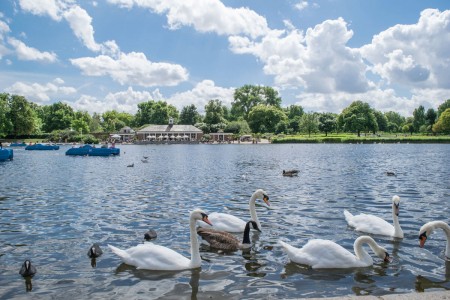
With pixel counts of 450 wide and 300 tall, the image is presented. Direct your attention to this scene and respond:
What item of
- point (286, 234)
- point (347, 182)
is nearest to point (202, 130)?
point (347, 182)

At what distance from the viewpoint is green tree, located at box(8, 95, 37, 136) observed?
121750 mm

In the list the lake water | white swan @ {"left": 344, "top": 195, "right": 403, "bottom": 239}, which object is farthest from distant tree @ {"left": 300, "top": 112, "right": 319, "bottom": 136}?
white swan @ {"left": 344, "top": 195, "right": 403, "bottom": 239}

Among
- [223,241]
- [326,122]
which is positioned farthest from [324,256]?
[326,122]

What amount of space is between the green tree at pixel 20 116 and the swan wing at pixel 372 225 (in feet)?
420

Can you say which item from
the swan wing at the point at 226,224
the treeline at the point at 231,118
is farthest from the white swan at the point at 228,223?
the treeline at the point at 231,118

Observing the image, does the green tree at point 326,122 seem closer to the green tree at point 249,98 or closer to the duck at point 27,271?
the green tree at point 249,98

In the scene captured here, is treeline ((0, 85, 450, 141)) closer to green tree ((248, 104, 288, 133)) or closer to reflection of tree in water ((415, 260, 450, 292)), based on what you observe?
green tree ((248, 104, 288, 133))

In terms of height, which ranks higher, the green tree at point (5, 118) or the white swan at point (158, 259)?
the green tree at point (5, 118)

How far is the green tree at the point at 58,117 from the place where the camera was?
152750 millimetres

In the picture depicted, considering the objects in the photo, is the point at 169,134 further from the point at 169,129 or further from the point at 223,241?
the point at 223,241

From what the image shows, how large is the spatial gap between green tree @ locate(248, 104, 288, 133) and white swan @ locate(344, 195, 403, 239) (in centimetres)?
14381

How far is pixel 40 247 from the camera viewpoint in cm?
1089

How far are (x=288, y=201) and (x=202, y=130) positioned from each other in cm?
14002

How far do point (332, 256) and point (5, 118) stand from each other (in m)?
125
